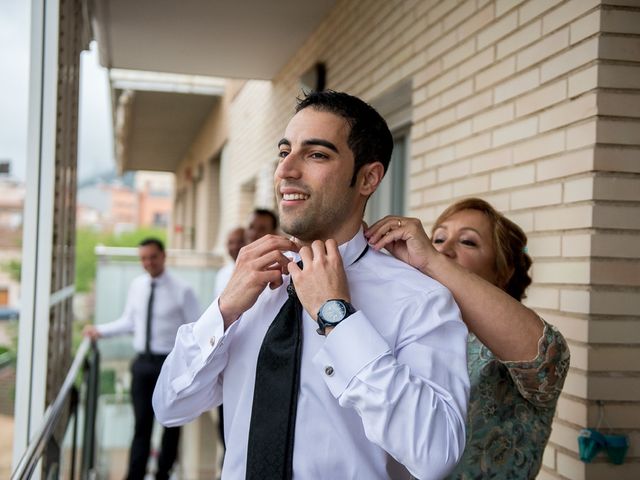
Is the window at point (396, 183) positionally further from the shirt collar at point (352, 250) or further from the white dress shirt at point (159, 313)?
the shirt collar at point (352, 250)

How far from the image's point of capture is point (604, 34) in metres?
2.26

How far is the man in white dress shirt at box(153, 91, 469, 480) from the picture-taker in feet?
4.44

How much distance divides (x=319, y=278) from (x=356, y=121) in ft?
1.32

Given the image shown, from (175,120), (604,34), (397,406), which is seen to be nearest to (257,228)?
(604,34)

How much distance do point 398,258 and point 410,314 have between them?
28 cm

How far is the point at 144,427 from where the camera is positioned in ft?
19.2

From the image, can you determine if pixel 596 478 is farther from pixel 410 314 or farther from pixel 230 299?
pixel 230 299

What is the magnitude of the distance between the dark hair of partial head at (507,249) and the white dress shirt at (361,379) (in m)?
0.68

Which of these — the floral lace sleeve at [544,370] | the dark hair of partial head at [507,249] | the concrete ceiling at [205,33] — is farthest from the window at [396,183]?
the floral lace sleeve at [544,370]

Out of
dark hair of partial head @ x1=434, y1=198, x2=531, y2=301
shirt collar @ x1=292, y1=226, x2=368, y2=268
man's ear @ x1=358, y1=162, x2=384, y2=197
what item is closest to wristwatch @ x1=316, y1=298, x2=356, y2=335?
shirt collar @ x1=292, y1=226, x2=368, y2=268

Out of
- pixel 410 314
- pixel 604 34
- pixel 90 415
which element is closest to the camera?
pixel 410 314

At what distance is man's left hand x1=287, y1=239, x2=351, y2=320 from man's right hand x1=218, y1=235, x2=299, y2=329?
0.24 feet

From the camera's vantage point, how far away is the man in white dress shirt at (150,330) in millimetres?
5832

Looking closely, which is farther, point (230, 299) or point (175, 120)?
point (175, 120)
